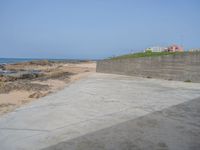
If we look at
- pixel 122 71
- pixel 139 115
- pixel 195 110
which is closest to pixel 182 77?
pixel 122 71

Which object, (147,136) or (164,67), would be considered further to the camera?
(164,67)

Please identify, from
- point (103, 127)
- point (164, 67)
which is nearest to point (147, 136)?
point (103, 127)

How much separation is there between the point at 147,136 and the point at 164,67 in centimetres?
1041

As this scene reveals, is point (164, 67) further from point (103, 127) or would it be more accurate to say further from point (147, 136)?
point (147, 136)

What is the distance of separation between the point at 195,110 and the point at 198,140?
1.95 m

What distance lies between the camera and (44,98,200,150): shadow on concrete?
114 inches

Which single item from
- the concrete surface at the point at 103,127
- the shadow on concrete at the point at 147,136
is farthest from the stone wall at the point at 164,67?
the shadow on concrete at the point at 147,136

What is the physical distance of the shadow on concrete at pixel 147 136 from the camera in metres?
2.89

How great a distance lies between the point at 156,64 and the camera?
13641mm

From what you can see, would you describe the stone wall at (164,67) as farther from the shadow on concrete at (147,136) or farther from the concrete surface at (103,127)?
the shadow on concrete at (147,136)

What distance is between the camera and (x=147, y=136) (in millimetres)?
3250

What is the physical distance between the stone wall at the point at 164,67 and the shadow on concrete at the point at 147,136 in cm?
777

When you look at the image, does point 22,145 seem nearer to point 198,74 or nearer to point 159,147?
point 159,147

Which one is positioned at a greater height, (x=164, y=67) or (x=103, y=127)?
(x=164, y=67)
